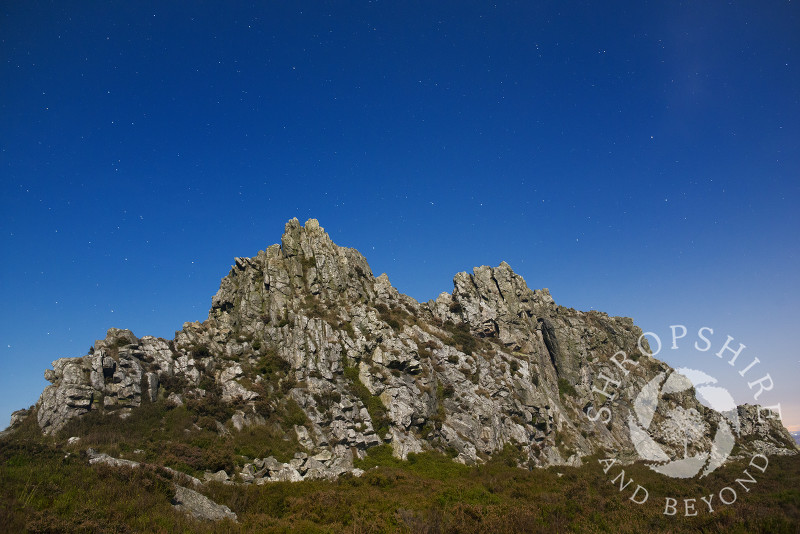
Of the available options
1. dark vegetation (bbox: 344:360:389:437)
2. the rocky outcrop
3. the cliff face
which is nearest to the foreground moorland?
the rocky outcrop

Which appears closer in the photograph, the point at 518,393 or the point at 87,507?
the point at 87,507

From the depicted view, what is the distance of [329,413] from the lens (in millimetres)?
39406

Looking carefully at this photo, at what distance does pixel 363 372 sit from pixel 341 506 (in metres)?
26.8

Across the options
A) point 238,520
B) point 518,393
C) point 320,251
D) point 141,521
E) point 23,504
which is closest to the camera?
point 23,504

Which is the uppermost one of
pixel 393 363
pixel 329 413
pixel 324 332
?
pixel 324 332

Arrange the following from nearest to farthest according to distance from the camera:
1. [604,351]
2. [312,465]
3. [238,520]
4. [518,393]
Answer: [238,520], [312,465], [518,393], [604,351]

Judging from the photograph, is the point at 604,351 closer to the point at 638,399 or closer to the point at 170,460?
the point at 638,399

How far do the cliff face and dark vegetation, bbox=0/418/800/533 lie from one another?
10.8m

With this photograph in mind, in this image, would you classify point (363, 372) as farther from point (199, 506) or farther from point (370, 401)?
point (199, 506)

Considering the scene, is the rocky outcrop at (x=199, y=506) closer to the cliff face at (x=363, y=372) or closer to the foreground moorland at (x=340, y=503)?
the foreground moorland at (x=340, y=503)

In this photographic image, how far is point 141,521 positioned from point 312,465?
1922cm

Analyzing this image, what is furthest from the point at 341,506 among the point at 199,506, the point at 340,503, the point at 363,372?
the point at 363,372

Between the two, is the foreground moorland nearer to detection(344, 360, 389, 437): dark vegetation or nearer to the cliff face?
the cliff face

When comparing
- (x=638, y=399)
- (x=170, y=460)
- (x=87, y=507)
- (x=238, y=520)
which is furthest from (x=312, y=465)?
(x=638, y=399)
